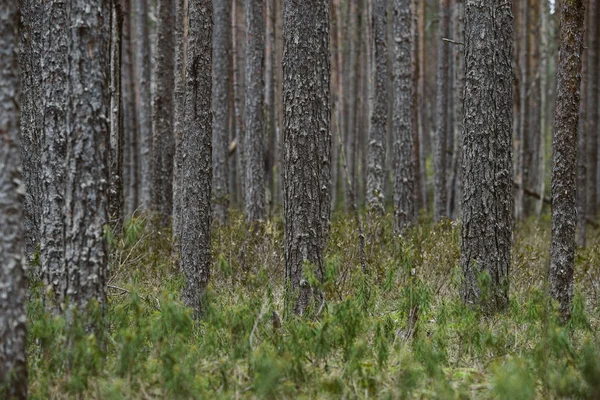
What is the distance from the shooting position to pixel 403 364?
13.4ft

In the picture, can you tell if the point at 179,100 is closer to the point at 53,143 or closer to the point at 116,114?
the point at 116,114

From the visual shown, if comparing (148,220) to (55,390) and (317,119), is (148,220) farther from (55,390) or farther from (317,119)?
(55,390)

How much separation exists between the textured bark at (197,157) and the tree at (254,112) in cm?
507

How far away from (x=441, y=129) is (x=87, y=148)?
1085 cm

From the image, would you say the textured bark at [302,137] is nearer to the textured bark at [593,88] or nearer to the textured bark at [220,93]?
the textured bark at [220,93]

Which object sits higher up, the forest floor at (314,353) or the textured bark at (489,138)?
the textured bark at (489,138)

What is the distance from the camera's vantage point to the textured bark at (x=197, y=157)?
5.84m

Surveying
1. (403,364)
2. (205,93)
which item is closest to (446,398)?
(403,364)

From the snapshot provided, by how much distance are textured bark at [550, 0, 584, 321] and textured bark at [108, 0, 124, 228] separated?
452 centimetres

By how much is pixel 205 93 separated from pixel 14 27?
244cm

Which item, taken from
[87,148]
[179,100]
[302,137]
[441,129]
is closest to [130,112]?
[441,129]

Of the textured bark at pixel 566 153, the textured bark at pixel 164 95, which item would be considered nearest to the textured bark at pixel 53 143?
the textured bark at pixel 566 153

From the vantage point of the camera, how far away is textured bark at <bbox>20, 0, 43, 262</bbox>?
6.18 metres

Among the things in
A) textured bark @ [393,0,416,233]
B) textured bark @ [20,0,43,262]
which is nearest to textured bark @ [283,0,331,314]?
textured bark @ [20,0,43,262]
